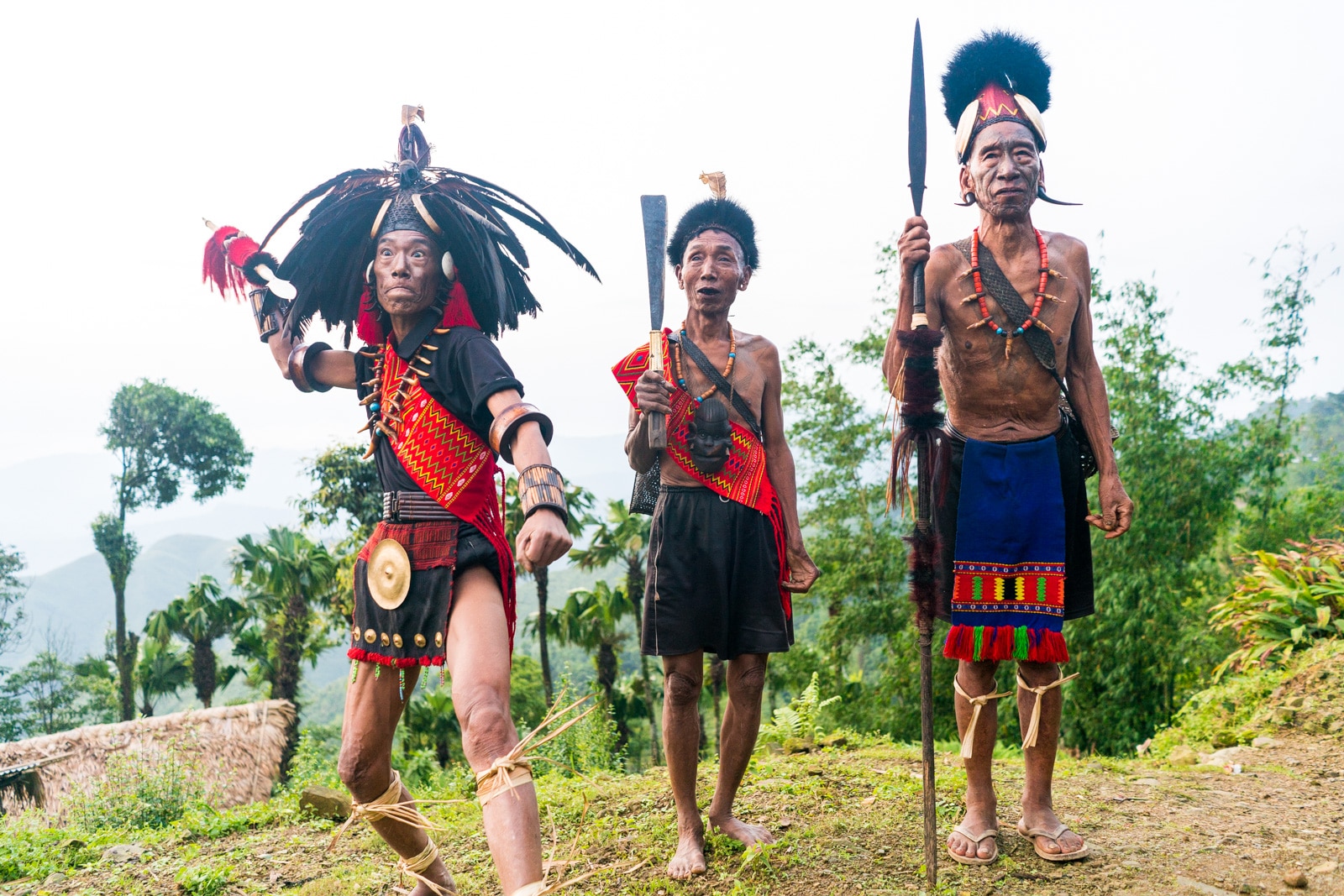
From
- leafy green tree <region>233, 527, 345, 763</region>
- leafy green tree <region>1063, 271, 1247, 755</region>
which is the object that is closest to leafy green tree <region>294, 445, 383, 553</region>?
leafy green tree <region>233, 527, 345, 763</region>

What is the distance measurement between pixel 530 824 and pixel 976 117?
298 centimetres

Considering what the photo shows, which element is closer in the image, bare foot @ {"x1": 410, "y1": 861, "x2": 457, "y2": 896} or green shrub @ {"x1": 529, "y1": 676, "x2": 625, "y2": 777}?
bare foot @ {"x1": 410, "y1": 861, "x2": 457, "y2": 896}

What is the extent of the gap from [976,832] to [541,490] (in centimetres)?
220

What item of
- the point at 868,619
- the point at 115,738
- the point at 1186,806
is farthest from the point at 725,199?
the point at 868,619

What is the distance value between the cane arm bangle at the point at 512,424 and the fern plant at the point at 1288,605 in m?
6.96

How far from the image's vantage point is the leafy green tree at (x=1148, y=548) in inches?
598

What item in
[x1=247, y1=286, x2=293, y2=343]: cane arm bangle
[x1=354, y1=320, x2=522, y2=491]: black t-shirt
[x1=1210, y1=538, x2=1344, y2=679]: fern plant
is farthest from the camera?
[x1=1210, y1=538, x2=1344, y2=679]: fern plant

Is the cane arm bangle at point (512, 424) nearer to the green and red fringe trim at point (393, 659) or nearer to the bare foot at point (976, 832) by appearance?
the green and red fringe trim at point (393, 659)

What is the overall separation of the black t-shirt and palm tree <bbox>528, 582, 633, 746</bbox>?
19694 mm

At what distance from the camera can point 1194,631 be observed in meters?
16.2

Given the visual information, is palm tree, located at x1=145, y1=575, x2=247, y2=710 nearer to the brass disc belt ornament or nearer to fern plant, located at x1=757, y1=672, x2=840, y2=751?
fern plant, located at x1=757, y1=672, x2=840, y2=751

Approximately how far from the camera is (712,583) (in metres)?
3.70

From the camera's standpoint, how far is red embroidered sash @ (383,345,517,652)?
10.2 feet

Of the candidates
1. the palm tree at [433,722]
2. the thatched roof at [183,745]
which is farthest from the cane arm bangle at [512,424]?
the palm tree at [433,722]
